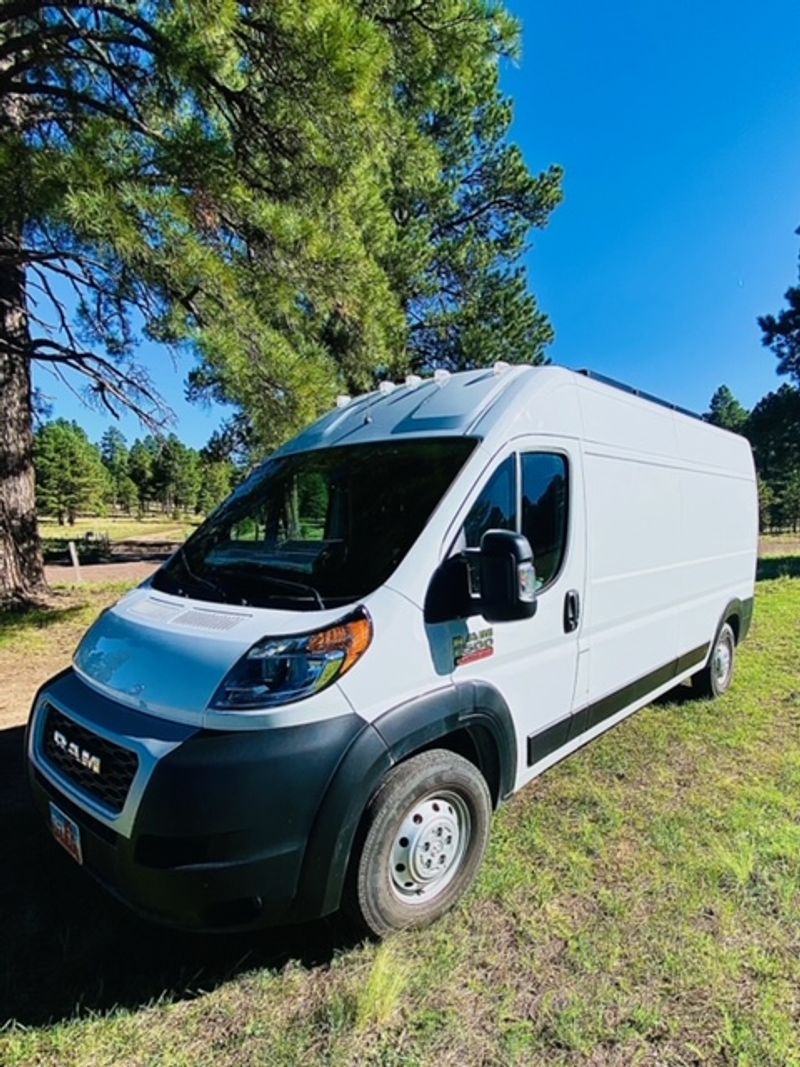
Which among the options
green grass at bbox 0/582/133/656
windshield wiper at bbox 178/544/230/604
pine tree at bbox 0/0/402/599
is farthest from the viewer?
green grass at bbox 0/582/133/656

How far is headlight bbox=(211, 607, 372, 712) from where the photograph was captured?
207cm

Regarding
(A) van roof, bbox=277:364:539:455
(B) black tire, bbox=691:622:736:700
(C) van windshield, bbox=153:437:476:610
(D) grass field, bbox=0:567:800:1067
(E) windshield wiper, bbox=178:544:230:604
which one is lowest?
(D) grass field, bbox=0:567:800:1067

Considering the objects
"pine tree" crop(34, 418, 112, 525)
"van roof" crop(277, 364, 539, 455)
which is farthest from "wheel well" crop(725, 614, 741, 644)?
"pine tree" crop(34, 418, 112, 525)

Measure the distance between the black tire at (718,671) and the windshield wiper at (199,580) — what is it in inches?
173

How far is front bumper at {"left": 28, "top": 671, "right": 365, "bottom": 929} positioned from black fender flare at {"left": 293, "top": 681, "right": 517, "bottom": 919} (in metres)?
0.04

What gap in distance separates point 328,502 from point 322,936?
1.95 meters

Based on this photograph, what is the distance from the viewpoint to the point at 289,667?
6.89 feet

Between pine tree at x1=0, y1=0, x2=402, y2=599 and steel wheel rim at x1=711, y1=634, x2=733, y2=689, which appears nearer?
pine tree at x1=0, y1=0, x2=402, y2=599

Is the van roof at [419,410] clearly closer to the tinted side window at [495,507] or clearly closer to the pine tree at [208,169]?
the tinted side window at [495,507]

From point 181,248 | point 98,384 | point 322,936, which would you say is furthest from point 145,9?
point 322,936

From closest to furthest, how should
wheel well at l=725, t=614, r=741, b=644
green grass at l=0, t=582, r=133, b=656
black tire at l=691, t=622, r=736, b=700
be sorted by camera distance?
black tire at l=691, t=622, r=736, b=700
wheel well at l=725, t=614, r=741, b=644
green grass at l=0, t=582, r=133, b=656

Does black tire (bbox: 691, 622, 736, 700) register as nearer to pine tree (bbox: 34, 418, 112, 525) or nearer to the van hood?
the van hood

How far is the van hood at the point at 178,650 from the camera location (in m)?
2.12

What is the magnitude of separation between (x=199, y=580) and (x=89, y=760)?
2.96 ft
